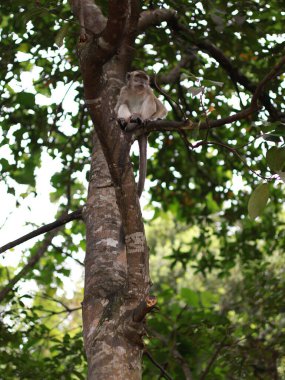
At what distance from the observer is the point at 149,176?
8648 mm

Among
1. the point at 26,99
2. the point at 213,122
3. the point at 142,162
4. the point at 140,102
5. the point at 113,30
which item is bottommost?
the point at 213,122

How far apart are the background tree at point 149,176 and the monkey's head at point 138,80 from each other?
6.1 inches

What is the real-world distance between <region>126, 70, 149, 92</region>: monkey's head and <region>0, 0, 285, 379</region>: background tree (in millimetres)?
156

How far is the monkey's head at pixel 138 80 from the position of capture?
5863 millimetres

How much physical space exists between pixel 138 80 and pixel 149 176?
2.81m

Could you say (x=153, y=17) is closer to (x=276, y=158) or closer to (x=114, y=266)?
(x=114, y=266)

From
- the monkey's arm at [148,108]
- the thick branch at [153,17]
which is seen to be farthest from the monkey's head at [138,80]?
the thick branch at [153,17]

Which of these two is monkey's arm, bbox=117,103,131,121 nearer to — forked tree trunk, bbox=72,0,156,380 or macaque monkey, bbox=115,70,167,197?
macaque monkey, bbox=115,70,167,197

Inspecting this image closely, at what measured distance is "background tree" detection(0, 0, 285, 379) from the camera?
2877mm

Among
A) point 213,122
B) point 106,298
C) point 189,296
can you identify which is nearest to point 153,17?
point 213,122

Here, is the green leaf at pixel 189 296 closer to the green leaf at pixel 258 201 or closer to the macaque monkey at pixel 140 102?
the macaque monkey at pixel 140 102

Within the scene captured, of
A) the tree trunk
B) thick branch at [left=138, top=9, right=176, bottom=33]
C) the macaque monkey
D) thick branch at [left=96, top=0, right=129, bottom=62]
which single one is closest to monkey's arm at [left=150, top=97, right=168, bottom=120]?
the macaque monkey

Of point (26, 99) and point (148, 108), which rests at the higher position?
point (26, 99)

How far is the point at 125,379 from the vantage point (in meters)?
2.80
